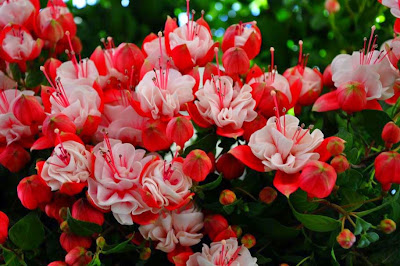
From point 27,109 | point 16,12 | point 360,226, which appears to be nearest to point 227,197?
point 360,226

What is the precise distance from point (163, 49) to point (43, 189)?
0.21 m

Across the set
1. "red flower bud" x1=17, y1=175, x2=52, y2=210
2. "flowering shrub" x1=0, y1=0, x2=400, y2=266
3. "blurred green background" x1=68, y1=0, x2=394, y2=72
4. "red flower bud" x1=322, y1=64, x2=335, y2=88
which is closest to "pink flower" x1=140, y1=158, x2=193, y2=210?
"flowering shrub" x1=0, y1=0, x2=400, y2=266

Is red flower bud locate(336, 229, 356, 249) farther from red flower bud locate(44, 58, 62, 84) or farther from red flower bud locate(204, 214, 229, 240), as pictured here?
red flower bud locate(44, 58, 62, 84)

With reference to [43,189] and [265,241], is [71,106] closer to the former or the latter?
[43,189]

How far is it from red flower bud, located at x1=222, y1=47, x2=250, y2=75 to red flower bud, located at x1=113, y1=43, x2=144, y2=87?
0.34 ft

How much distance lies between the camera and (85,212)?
59 cm

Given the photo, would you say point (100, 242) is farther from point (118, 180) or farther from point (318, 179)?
point (318, 179)

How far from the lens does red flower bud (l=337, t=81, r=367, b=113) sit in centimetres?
62

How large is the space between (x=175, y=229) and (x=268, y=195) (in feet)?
0.33

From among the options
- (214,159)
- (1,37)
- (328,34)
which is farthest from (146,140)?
(328,34)

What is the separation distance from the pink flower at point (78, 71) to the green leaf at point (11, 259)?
195mm

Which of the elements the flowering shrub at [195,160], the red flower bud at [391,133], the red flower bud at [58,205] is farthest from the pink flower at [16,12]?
the red flower bud at [391,133]

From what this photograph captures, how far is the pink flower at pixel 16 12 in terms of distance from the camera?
0.71m

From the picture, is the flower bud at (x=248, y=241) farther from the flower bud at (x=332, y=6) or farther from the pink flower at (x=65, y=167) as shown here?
the flower bud at (x=332, y=6)
